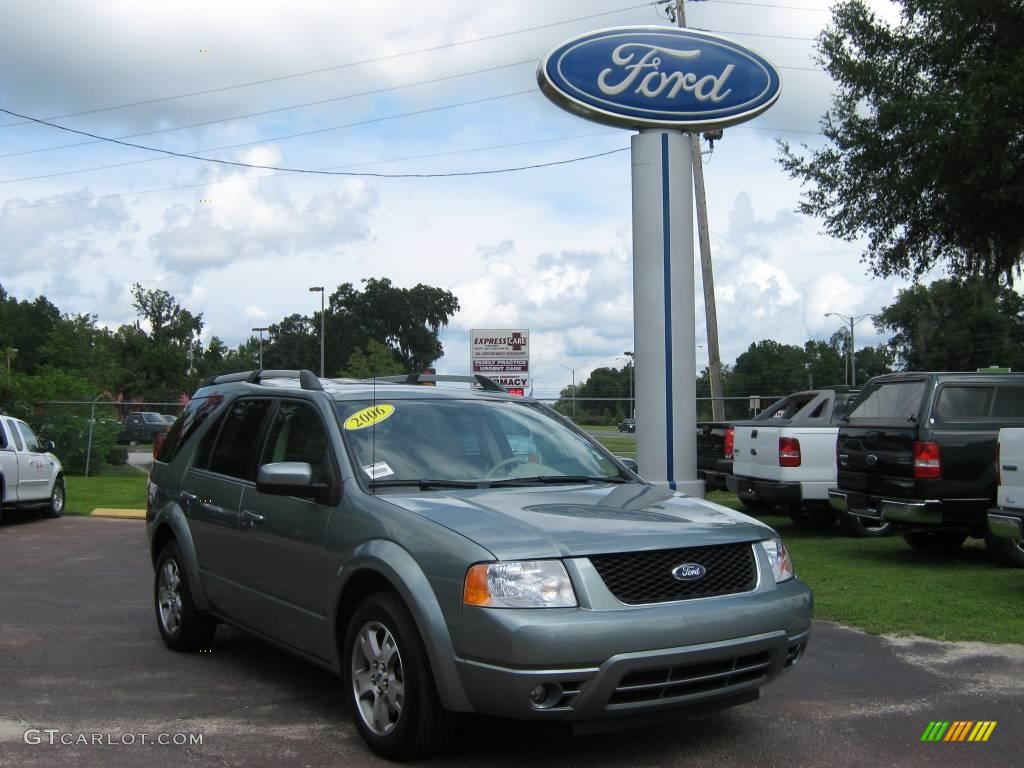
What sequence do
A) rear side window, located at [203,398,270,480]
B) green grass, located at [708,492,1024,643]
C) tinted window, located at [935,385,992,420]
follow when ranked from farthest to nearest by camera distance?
tinted window, located at [935,385,992,420] < green grass, located at [708,492,1024,643] < rear side window, located at [203,398,270,480]

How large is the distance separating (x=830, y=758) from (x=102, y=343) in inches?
2335

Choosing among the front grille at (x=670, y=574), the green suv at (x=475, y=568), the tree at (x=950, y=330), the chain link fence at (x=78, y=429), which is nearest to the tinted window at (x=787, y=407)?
the green suv at (x=475, y=568)

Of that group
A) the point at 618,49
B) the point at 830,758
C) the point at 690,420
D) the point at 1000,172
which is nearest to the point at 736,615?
the point at 830,758

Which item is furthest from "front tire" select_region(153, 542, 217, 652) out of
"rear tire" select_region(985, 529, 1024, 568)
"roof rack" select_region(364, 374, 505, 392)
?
"rear tire" select_region(985, 529, 1024, 568)

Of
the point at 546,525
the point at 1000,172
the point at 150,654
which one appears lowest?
the point at 150,654

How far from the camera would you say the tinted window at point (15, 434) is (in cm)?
1633

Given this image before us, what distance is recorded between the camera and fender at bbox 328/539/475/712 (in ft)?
14.6

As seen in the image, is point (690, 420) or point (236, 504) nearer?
point (236, 504)

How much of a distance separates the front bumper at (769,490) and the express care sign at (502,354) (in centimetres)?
315

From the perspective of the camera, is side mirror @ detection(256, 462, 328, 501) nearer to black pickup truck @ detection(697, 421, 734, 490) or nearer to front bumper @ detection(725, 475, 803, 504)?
front bumper @ detection(725, 475, 803, 504)

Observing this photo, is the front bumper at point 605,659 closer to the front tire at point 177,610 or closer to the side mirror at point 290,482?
the side mirror at point 290,482

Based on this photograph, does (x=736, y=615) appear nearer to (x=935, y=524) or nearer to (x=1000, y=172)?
(x=935, y=524)

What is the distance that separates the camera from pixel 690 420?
1178 cm

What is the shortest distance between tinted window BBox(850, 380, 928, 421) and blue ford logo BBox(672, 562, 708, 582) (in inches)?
262
